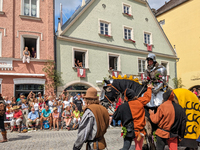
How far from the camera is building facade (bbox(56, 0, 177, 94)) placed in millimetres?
16281

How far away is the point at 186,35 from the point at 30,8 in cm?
2077

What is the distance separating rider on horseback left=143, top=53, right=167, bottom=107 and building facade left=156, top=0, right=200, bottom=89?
69.9 feet

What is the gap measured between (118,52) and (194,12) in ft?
45.4

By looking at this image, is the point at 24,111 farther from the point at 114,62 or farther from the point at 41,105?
the point at 114,62

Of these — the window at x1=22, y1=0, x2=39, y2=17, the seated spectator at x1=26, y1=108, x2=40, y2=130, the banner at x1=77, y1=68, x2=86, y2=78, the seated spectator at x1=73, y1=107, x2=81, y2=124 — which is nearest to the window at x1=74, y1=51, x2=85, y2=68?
the banner at x1=77, y1=68, x2=86, y2=78

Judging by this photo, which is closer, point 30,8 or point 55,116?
point 55,116

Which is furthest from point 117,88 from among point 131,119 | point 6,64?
point 6,64

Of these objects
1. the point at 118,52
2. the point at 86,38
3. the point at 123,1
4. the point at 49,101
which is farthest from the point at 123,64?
the point at 49,101

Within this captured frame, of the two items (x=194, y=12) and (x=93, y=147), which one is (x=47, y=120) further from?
(x=194, y=12)

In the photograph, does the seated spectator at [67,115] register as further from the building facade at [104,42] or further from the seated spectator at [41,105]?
the building facade at [104,42]

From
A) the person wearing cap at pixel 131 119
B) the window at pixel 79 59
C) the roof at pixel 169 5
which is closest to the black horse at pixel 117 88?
the person wearing cap at pixel 131 119

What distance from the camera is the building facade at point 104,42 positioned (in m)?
16.3

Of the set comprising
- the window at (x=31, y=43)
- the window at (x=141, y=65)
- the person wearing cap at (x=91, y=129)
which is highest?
the window at (x=31, y=43)

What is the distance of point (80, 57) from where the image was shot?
1795cm
